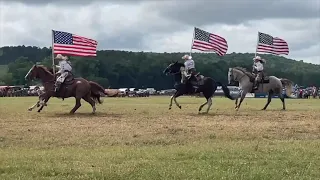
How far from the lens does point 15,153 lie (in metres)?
12.7

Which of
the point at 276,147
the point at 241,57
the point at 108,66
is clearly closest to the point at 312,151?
the point at 276,147

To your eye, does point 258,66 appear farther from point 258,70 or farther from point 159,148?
point 159,148

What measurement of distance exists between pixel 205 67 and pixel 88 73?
1021 inches

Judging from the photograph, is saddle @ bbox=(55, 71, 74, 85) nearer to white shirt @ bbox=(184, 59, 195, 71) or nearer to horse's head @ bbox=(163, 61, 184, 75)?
horse's head @ bbox=(163, 61, 184, 75)

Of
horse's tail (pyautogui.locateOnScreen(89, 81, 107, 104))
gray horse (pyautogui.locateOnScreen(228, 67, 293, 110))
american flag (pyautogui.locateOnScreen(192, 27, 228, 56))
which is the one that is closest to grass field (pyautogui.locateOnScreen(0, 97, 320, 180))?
horse's tail (pyautogui.locateOnScreen(89, 81, 107, 104))

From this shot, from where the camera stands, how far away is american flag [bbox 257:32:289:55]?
3659 centimetres

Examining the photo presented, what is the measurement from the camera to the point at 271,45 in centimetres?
3706

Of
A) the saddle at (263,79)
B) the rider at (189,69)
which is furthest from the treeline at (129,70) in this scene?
the rider at (189,69)

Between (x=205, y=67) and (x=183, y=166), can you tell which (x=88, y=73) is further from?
(x=183, y=166)

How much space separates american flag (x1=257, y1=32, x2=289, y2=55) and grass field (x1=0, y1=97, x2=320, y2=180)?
1522 centimetres

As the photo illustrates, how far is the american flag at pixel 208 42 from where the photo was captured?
33188 mm

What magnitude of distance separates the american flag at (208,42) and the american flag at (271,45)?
8.49 feet

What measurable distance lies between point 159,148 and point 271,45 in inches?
967

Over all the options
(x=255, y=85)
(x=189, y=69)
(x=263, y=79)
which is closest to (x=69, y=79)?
(x=189, y=69)
